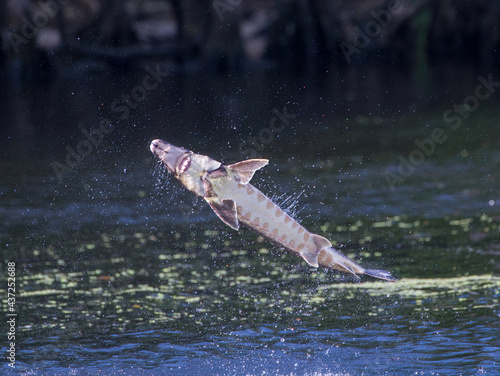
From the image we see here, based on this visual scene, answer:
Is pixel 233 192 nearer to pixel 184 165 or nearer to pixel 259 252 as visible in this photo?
pixel 184 165

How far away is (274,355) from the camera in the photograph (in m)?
10.4

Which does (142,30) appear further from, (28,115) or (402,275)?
(402,275)

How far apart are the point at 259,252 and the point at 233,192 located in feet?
22.2

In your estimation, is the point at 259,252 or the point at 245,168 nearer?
the point at 245,168

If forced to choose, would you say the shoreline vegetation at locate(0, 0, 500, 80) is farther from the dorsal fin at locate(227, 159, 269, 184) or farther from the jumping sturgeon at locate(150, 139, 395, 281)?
the dorsal fin at locate(227, 159, 269, 184)

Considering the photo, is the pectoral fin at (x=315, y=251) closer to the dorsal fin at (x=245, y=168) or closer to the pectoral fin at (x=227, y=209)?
the pectoral fin at (x=227, y=209)

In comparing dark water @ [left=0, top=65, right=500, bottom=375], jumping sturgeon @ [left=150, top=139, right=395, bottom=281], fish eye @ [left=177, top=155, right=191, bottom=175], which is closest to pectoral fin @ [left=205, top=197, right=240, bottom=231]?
jumping sturgeon @ [left=150, top=139, right=395, bottom=281]

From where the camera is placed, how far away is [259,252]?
1499 cm

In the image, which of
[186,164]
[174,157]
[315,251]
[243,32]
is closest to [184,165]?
[186,164]

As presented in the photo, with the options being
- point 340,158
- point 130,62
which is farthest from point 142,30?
point 340,158

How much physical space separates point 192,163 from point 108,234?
8588 millimetres

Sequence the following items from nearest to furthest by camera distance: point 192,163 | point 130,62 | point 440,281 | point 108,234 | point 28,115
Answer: point 192,163 → point 440,281 → point 108,234 → point 28,115 → point 130,62

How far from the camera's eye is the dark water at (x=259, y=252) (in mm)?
10508

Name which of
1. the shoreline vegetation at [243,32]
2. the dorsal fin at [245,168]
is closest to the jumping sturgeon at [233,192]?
the dorsal fin at [245,168]
